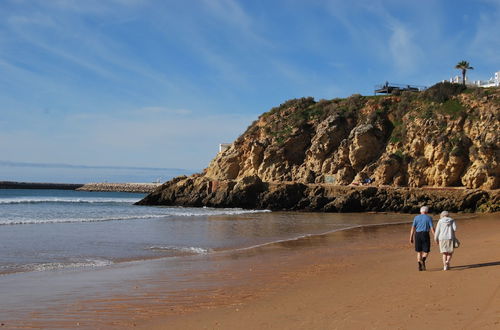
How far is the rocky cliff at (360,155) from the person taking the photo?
3872 cm

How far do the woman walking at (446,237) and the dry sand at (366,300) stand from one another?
29 cm

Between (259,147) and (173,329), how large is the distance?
44.3m

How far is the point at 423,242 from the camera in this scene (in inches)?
414

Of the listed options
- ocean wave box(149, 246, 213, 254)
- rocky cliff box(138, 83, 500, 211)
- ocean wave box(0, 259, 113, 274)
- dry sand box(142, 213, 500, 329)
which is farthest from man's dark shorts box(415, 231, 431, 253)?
rocky cliff box(138, 83, 500, 211)

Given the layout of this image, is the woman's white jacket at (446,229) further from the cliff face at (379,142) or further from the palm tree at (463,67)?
the palm tree at (463,67)

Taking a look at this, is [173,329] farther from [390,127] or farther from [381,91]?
[381,91]

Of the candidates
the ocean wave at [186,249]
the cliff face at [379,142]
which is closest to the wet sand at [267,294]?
the ocean wave at [186,249]

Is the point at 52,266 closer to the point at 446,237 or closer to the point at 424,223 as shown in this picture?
the point at 424,223

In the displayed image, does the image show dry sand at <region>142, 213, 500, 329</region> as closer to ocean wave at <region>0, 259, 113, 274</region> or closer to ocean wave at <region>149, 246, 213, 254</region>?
ocean wave at <region>149, 246, 213, 254</region>

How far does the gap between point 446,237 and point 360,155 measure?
116 ft

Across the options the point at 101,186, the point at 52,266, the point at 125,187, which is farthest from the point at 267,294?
the point at 101,186

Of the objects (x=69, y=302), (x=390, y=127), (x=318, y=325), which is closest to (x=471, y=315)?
(x=318, y=325)

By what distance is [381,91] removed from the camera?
54.0 meters

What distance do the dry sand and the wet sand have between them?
0.01 m
